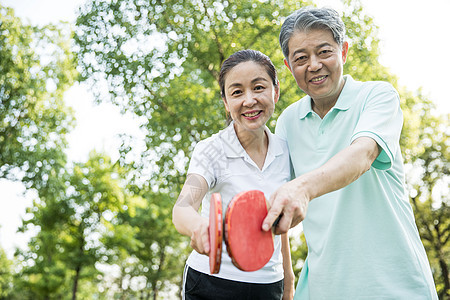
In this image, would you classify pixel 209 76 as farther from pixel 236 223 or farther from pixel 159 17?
pixel 236 223

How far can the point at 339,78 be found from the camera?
224 cm

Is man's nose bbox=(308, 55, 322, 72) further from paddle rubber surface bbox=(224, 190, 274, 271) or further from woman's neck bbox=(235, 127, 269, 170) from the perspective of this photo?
paddle rubber surface bbox=(224, 190, 274, 271)

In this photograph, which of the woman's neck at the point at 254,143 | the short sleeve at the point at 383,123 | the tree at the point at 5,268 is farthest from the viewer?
the tree at the point at 5,268

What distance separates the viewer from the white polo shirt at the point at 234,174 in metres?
2.18

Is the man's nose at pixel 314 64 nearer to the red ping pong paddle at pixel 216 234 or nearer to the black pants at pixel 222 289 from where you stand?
the red ping pong paddle at pixel 216 234

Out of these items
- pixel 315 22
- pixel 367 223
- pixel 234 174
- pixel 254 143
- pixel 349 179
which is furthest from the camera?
pixel 254 143

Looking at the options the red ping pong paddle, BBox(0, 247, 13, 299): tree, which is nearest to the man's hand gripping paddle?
the red ping pong paddle

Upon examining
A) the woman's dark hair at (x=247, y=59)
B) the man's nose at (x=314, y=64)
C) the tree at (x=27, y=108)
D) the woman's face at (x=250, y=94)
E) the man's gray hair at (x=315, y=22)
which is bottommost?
the woman's face at (x=250, y=94)

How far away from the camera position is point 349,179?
59.4 inches

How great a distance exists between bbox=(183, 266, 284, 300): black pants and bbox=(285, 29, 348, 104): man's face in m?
1.11

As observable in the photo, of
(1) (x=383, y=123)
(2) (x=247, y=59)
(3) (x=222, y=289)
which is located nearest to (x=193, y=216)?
(3) (x=222, y=289)

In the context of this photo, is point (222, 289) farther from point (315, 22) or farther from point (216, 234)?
point (315, 22)

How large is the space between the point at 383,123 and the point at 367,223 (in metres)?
0.48

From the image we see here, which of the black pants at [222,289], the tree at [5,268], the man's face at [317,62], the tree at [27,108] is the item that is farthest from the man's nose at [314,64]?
the tree at [5,268]
